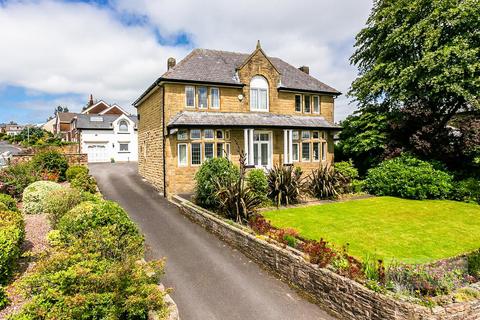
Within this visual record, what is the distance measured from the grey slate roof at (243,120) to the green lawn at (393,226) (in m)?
7.77

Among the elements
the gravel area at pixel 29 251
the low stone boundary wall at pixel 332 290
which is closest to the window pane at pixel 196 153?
the low stone boundary wall at pixel 332 290

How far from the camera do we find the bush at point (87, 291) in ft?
14.9

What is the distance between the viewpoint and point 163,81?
18812 millimetres

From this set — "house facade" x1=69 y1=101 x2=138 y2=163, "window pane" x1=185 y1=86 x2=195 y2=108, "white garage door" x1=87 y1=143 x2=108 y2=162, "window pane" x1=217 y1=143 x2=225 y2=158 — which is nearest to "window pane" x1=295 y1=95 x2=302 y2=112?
"window pane" x1=217 y1=143 x2=225 y2=158

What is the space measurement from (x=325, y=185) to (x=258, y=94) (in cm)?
929

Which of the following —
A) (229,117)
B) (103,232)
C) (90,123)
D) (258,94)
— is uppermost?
(90,123)

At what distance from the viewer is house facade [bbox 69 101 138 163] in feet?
134

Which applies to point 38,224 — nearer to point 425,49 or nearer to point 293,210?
point 293,210

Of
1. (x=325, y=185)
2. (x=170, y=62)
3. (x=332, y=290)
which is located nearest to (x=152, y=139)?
(x=170, y=62)

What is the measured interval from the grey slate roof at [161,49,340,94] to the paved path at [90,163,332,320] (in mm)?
10678

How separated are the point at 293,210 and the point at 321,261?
7024mm

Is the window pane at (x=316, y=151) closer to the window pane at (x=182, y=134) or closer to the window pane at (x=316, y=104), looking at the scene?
the window pane at (x=316, y=104)

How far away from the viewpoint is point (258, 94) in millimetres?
22500

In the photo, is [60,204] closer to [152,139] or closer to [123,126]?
[152,139]
